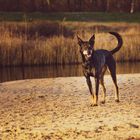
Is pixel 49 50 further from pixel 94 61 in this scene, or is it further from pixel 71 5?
pixel 71 5

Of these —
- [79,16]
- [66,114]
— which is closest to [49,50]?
[66,114]

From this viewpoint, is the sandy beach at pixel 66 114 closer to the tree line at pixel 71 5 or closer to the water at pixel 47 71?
the water at pixel 47 71

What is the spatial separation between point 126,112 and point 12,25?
27270 mm

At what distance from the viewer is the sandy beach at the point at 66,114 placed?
12.1 meters

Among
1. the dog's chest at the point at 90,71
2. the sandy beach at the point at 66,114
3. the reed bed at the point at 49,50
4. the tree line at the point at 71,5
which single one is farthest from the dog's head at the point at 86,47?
the tree line at the point at 71,5

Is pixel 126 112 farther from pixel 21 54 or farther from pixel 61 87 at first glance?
pixel 21 54

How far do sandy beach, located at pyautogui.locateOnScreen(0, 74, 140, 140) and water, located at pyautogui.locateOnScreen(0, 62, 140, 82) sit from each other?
631 cm

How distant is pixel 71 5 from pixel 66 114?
48.8 m

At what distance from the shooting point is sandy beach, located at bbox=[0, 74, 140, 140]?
39.6 feet

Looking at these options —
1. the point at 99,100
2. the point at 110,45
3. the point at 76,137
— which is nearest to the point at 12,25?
the point at 110,45

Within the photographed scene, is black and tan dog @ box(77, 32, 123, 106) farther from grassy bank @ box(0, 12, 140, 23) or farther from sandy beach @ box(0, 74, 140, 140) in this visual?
grassy bank @ box(0, 12, 140, 23)

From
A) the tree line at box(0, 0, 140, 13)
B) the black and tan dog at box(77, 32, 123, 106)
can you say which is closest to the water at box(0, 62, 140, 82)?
the black and tan dog at box(77, 32, 123, 106)

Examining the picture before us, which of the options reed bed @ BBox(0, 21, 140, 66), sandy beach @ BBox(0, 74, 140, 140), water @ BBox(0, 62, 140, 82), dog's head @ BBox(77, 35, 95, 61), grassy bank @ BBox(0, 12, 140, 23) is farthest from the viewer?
grassy bank @ BBox(0, 12, 140, 23)

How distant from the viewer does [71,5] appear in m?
62.3
